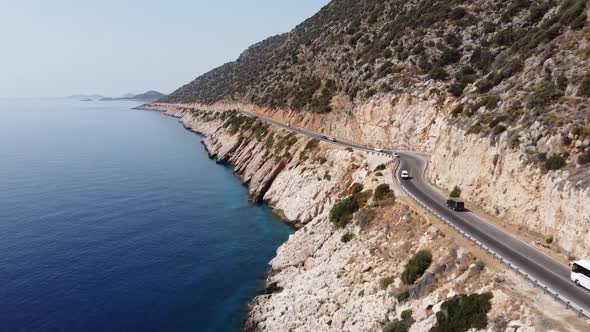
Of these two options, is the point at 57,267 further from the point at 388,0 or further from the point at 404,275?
the point at 388,0

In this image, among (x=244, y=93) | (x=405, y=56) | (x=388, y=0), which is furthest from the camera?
(x=244, y=93)

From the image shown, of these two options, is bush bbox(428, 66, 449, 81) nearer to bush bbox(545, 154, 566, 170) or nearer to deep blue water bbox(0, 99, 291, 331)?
deep blue water bbox(0, 99, 291, 331)

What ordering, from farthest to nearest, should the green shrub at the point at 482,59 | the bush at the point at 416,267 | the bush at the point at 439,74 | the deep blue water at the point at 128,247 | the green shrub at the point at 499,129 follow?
the bush at the point at 439,74 < the green shrub at the point at 482,59 < the green shrub at the point at 499,129 < the deep blue water at the point at 128,247 < the bush at the point at 416,267

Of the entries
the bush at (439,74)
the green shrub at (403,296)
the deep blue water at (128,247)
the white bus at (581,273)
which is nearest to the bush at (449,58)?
the bush at (439,74)

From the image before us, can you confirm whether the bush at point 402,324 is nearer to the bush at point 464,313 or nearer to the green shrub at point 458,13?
the bush at point 464,313

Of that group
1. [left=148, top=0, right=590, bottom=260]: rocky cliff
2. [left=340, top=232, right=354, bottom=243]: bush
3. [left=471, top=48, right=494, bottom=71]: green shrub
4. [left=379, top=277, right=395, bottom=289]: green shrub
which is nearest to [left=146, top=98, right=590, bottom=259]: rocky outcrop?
[left=148, top=0, right=590, bottom=260]: rocky cliff

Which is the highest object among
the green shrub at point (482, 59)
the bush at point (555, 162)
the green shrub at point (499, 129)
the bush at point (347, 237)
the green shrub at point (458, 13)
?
the green shrub at point (458, 13)

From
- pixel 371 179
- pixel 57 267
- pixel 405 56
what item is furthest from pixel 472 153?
pixel 57 267
